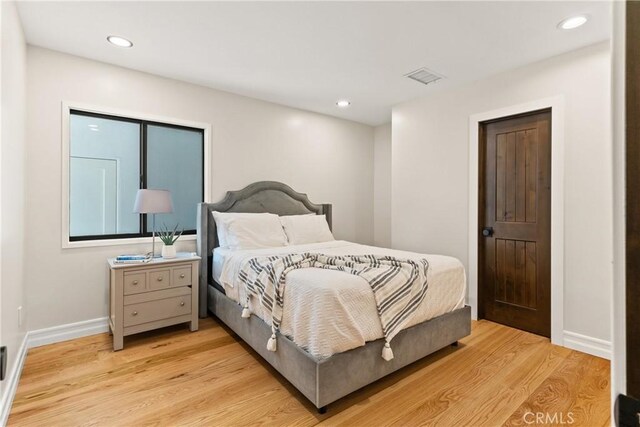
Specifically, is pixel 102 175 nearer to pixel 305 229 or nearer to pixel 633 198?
pixel 305 229

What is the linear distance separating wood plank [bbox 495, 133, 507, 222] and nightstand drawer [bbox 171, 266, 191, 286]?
10.1 feet

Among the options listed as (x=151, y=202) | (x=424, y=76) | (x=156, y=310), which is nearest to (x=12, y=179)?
(x=151, y=202)

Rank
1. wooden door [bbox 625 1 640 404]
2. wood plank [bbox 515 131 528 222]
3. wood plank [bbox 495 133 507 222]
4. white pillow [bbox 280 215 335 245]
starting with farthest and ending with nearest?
1. white pillow [bbox 280 215 335 245]
2. wood plank [bbox 495 133 507 222]
3. wood plank [bbox 515 131 528 222]
4. wooden door [bbox 625 1 640 404]

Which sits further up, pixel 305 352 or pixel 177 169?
pixel 177 169

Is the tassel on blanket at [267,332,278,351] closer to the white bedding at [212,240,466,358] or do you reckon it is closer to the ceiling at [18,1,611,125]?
the white bedding at [212,240,466,358]

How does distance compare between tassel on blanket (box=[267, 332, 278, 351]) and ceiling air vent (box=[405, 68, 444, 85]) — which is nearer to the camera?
tassel on blanket (box=[267, 332, 278, 351])

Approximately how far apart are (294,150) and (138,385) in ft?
10.2

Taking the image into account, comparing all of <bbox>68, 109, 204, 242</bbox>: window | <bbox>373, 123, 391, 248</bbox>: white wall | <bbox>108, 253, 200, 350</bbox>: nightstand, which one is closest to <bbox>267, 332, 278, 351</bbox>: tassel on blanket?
<bbox>108, 253, 200, 350</bbox>: nightstand

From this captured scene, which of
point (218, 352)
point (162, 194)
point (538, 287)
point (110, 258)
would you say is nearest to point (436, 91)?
point (538, 287)

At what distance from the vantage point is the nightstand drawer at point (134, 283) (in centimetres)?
270

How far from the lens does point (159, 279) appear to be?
287 centimetres

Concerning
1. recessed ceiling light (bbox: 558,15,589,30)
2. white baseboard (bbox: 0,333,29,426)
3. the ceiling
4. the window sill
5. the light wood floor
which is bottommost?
the light wood floor

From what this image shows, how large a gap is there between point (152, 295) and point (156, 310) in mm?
139

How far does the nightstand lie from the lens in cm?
267
